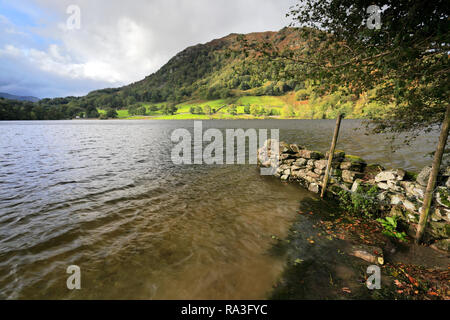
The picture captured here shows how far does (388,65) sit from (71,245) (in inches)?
492

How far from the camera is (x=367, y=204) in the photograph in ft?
30.5

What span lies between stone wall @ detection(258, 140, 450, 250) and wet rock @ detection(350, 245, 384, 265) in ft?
7.87

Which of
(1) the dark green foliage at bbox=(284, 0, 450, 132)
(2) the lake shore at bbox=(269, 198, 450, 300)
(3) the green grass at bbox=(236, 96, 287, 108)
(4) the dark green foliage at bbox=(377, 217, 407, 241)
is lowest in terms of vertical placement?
(2) the lake shore at bbox=(269, 198, 450, 300)

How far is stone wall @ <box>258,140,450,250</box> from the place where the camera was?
23.0ft

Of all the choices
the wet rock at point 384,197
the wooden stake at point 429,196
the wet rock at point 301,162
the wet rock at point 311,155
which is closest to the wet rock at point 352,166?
the wet rock at point 311,155

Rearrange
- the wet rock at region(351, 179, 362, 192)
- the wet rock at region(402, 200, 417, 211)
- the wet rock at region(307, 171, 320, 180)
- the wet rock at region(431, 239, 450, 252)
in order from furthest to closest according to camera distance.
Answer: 1. the wet rock at region(307, 171, 320, 180)
2. the wet rock at region(351, 179, 362, 192)
3. the wet rock at region(402, 200, 417, 211)
4. the wet rock at region(431, 239, 450, 252)

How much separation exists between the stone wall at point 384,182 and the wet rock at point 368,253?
2.40m

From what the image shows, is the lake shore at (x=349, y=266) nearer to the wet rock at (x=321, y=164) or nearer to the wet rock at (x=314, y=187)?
the wet rock at (x=314, y=187)

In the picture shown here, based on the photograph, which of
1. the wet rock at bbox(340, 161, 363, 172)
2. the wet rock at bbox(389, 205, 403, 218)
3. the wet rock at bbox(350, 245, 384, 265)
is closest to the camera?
the wet rock at bbox(350, 245, 384, 265)

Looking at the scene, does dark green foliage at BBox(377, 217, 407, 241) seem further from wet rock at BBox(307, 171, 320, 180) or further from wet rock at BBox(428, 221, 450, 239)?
wet rock at BBox(307, 171, 320, 180)

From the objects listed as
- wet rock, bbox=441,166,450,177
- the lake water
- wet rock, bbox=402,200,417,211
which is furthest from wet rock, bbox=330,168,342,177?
wet rock, bbox=441,166,450,177

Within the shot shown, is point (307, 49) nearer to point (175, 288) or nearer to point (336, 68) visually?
point (336, 68)
